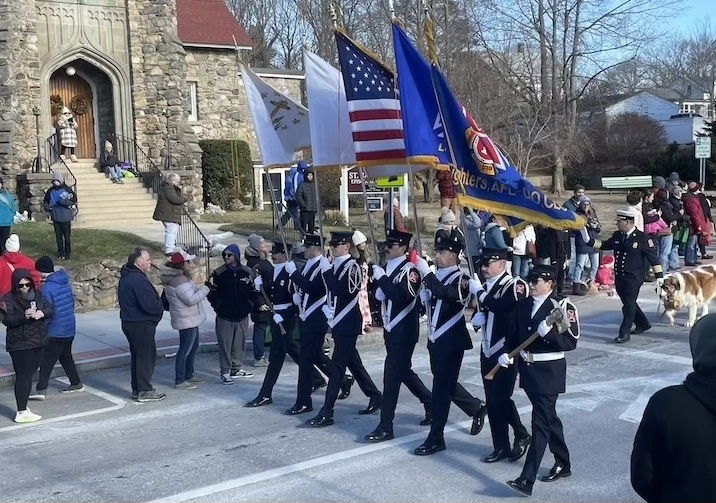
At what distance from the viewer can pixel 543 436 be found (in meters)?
6.76

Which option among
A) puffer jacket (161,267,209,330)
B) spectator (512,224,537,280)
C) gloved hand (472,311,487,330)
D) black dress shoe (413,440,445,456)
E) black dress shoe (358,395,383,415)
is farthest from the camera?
spectator (512,224,537,280)

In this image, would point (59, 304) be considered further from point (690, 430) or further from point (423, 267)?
point (690, 430)

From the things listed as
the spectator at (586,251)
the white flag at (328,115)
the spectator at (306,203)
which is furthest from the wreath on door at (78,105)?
the white flag at (328,115)

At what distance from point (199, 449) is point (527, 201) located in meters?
3.86

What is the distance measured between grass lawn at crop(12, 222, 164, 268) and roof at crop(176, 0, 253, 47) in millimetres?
14013

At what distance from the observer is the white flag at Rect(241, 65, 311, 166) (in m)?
11.5

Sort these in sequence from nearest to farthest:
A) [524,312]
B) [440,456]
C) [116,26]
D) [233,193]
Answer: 1. [524,312]
2. [440,456]
3. [116,26]
4. [233,193]

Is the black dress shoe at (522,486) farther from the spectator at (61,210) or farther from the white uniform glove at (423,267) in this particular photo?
the spectator at (61,210)

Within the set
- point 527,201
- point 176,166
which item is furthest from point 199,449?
point 176,166

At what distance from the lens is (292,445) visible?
8.19 m

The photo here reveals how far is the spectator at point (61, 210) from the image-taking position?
16.6 m

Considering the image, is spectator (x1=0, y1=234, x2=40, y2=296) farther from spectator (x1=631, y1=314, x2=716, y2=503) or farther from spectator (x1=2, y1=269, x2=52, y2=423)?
spectator (x1=631, y1=314, x2=716, y2=503)

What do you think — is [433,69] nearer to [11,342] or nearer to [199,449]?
[199,449]

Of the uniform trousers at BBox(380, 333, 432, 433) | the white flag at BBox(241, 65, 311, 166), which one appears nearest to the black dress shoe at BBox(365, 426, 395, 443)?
the uniform trousers at BBox(380, 333, 432, 433)
